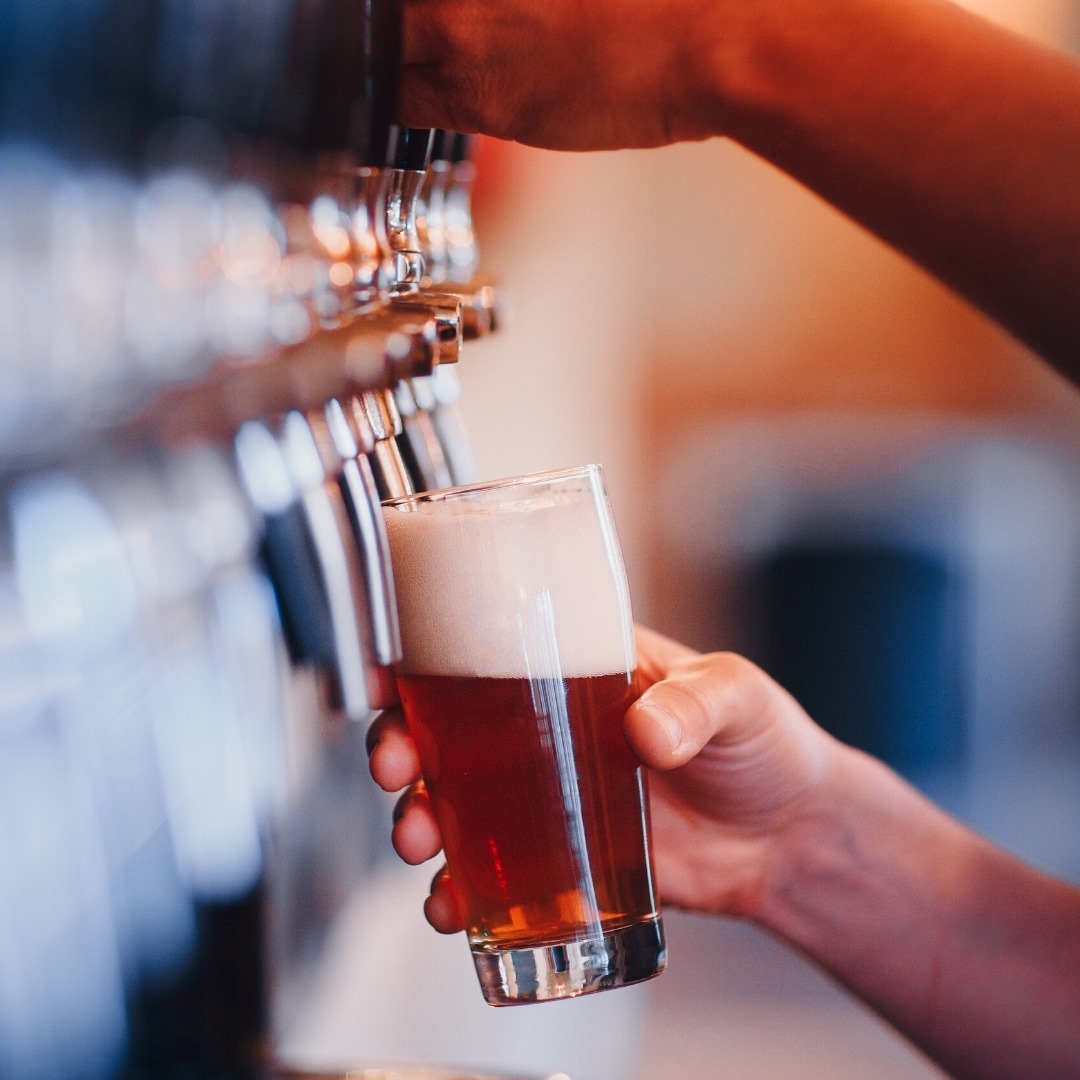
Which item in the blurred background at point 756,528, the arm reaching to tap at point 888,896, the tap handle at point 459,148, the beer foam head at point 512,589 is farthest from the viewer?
the blurred background at point 756,528

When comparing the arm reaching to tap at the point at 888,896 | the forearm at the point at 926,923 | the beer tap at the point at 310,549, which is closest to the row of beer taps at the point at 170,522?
the beer tap at the point at 310,549

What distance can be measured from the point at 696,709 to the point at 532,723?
0.13 m

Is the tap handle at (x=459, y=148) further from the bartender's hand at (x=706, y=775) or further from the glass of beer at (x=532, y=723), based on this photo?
the bartender's hand at (x=706, y=775)

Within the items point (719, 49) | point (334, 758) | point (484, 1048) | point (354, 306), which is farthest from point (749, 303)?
point (354, 306)

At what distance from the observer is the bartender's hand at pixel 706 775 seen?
84 centimetres

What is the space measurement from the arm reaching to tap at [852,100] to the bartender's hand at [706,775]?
0.32m

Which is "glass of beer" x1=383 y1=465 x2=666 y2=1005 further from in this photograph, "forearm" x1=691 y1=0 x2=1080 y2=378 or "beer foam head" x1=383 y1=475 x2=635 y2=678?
"forearm" x1=691 y1=0 x2=1080 y2=378

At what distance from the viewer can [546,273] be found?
371 cm

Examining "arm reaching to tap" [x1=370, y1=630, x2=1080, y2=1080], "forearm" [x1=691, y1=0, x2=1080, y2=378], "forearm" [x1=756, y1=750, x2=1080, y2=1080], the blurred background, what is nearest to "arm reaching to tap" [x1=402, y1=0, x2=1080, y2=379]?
"forearm" [x1=691, y1=0, x2=1080, y2=378]

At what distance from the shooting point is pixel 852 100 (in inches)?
33.1

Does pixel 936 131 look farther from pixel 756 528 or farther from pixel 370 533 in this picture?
pixel 756 528

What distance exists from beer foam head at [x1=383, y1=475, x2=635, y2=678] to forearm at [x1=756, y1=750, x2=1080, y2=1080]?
1.63ft

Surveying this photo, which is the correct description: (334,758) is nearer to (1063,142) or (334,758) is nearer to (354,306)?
(354,306)

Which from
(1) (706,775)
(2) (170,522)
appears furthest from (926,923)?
(2) (170,522)
